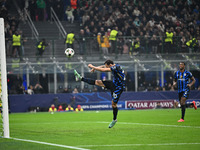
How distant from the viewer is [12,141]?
10.2 meters

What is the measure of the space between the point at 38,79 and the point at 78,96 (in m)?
3.08

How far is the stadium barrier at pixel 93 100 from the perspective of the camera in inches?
1129

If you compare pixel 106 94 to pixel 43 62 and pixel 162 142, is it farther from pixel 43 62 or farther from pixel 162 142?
pixel 162 142

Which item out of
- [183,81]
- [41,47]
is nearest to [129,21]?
[41,47]

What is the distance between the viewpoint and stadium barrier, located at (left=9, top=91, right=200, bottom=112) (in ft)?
94.1

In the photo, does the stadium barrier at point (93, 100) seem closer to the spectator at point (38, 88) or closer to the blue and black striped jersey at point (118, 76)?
the spectator at point (38, 88)

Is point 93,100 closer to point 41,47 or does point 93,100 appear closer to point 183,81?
point 41,47

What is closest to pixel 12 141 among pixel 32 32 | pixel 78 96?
pixel 78 96

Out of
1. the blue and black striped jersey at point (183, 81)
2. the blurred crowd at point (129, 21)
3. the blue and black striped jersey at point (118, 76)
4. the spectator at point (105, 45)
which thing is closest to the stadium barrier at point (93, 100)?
the spectator at point (105, 45)

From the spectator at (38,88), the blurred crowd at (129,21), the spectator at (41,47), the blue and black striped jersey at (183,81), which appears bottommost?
the spectator at (38,88)

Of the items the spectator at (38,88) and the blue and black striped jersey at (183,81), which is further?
the spectator at (38,88)

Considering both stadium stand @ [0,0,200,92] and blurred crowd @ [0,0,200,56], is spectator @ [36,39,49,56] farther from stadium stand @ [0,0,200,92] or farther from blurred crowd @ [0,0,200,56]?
blurred crowd @ [0,0,200,56]

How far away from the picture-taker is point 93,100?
97.4ft

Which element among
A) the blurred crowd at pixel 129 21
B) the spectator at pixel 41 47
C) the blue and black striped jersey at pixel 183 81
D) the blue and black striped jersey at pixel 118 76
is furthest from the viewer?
the blurred crowd at pixel 129 21
